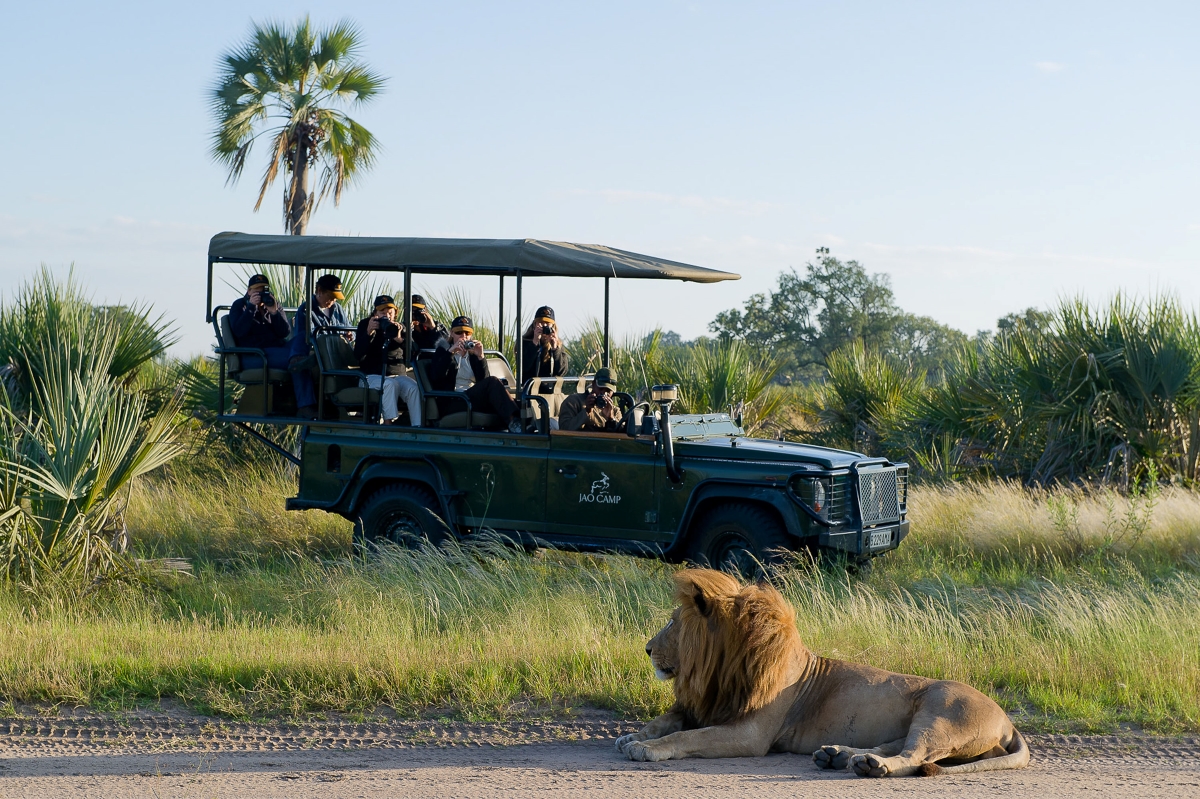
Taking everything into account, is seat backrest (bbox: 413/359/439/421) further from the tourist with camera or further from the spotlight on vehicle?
the spotlight on vehicle

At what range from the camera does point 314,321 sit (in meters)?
10.9

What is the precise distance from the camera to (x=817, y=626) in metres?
7.11

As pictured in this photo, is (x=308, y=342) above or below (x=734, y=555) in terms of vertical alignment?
above

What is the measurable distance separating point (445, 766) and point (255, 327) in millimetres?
6705

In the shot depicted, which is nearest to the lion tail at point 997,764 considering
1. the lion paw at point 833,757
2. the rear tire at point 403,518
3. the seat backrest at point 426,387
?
the lion paw at point 833,757

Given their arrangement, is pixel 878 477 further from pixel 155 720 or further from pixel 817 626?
pixel 155 720

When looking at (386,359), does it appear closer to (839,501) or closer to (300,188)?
(839,501)

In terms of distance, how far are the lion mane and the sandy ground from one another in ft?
0.87

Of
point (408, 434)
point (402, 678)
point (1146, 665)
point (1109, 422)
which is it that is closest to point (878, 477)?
point (1146, 665)

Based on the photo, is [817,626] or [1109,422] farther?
[1109,422]

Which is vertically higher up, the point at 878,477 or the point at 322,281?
the point at 322,281

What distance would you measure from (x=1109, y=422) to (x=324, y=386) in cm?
875

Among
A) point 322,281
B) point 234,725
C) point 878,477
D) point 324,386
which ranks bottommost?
point 234,725

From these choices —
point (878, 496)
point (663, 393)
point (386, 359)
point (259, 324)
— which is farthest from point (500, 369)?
point (878, 496)
